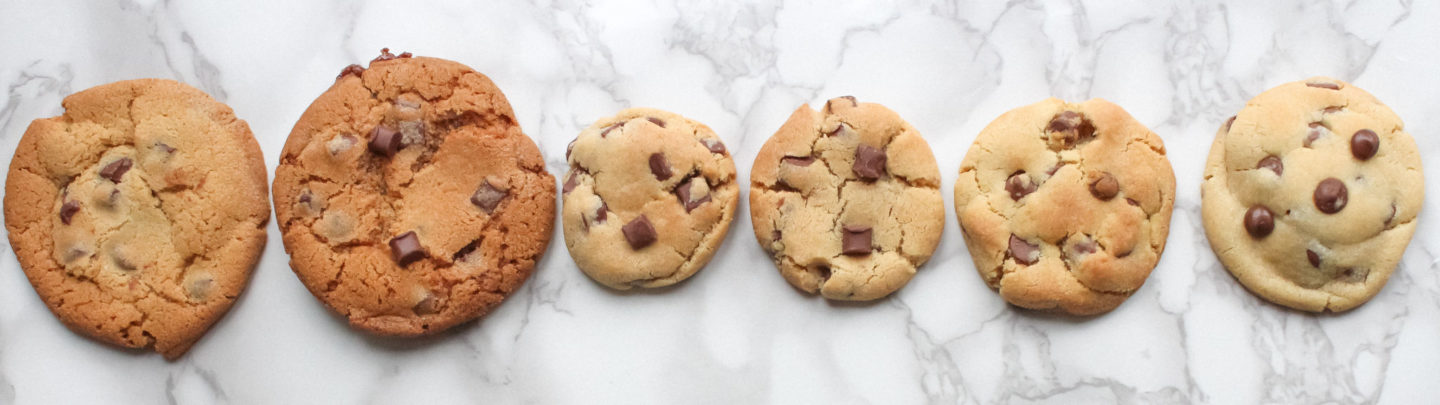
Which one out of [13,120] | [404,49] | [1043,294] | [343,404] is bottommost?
[343,404]

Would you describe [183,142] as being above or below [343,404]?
above

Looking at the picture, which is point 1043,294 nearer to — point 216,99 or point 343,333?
point 343,333

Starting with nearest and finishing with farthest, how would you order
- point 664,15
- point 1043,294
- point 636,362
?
point 1043,294 → point 636,362 → point 664,15

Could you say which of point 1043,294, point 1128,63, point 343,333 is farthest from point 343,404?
point 1128,63

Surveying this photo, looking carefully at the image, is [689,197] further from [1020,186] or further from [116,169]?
[116,169]

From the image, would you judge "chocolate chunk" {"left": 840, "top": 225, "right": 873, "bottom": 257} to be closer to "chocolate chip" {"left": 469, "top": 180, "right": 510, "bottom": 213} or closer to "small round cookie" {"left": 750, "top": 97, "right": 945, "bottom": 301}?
"small round cookie" {"left": 750, "top": 97, "right": 945, "bottom": 301}

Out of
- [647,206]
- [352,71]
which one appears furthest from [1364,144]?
[352,71]
